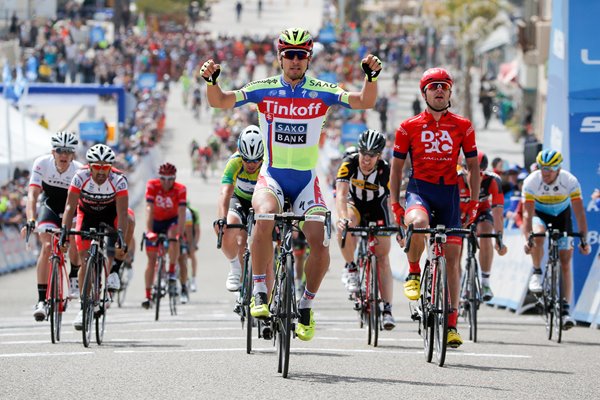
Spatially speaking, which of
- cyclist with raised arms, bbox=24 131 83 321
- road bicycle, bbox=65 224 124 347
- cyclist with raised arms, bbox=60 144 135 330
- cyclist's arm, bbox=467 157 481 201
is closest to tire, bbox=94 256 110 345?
road bicycle, bbox=65 224 124 347

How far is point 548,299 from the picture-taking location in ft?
51.5

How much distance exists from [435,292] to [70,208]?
14.2 ft

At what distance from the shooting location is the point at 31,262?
32375mm

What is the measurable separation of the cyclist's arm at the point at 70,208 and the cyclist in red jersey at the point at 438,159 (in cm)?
368

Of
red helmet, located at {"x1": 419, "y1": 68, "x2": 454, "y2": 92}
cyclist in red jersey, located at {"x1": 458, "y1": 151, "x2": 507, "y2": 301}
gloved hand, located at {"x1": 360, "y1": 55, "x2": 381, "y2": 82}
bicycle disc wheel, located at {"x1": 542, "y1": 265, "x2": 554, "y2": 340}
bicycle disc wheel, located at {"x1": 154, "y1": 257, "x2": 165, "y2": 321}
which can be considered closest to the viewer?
gloved hand, located at {"x1": 360, "y1": 55, "x2": 381, "y2": 82}

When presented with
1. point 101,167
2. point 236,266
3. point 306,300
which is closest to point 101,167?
point 101,167

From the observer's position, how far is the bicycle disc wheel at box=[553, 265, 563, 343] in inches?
593

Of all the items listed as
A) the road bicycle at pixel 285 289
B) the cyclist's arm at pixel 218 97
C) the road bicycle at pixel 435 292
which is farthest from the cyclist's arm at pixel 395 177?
the cyclist's arm at pixel 218 97

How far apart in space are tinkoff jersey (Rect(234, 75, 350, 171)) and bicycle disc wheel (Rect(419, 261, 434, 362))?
4.40ft

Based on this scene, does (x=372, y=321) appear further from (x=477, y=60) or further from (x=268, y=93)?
(x=477, y=60)

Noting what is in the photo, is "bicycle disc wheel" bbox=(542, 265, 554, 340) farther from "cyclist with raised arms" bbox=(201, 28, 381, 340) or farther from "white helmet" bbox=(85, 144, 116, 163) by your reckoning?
"white helmet" bbox=(85, 144, 116, 163)

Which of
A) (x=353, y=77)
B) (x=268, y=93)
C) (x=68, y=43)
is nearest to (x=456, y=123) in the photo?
(x=268, y=93)

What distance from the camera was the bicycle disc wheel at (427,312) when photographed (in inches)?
456

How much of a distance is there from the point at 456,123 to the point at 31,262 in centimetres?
2174
